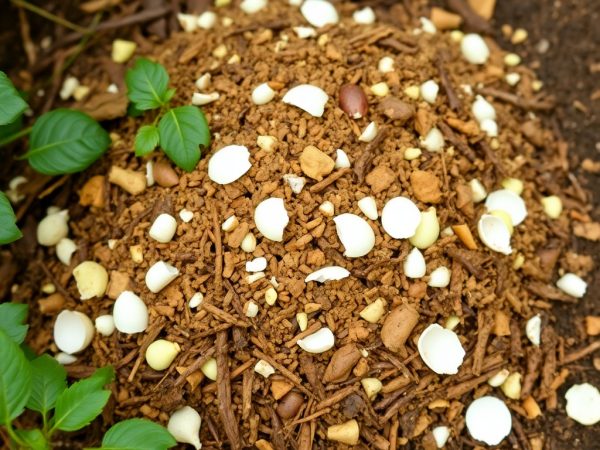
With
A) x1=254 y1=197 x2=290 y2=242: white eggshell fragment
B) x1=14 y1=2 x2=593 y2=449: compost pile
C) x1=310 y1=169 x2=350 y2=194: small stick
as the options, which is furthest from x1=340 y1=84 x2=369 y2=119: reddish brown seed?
x1=254 y1=197 x2=290 y2=242: white eggshell fragment

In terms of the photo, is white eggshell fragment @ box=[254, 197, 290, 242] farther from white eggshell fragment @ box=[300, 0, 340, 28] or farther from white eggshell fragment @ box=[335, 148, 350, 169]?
white eggshell fragment @ box=[300, 0, 340, 28]

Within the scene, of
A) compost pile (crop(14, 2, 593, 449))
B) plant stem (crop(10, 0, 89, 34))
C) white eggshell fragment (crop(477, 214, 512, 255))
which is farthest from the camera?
plant stem (crop(10, 0, 89, 34))

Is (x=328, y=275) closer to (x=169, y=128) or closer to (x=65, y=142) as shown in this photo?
(x=169, y=128)

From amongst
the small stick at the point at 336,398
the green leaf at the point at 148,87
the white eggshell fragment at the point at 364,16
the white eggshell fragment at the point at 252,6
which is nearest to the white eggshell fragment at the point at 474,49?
the white eggshell fragment at the point at 364,16

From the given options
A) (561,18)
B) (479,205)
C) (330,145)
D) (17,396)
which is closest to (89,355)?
(17,396)

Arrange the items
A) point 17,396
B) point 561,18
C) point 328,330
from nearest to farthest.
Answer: point 17,396
point 328,330
point 561,18

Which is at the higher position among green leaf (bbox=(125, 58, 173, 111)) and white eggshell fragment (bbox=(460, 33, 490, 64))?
green leaf (bbox=(125, 58, 173, 111))

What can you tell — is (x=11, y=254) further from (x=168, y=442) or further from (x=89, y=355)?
(x=168, y=442)
